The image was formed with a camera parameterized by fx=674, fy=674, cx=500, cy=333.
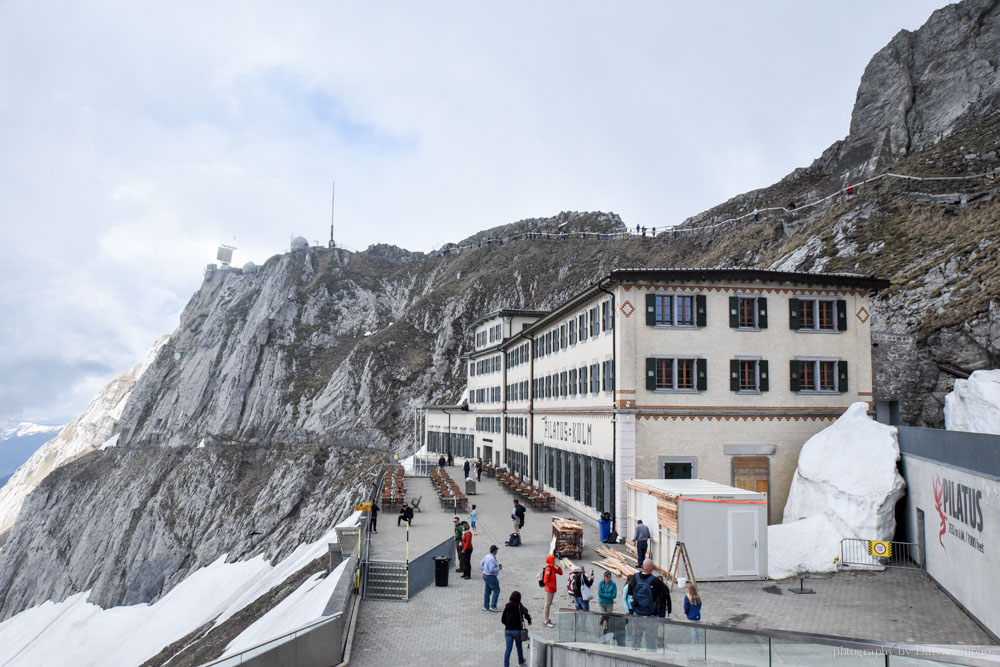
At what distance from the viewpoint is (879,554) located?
795 inches

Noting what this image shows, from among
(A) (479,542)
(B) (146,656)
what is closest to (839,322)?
(A) (479,542)

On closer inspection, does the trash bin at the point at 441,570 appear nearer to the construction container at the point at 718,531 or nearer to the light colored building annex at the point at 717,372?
the construction container at the point at 718,531

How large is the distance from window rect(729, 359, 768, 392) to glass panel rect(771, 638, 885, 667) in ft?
63.6

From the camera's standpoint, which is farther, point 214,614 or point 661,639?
point 214,614

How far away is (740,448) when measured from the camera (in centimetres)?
2647

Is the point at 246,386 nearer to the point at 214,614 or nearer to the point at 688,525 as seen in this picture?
the point at 214,614

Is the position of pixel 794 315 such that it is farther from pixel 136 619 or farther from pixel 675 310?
pixel 136 619

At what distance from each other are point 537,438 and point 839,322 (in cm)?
1865

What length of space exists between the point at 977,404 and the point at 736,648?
64.2 ft

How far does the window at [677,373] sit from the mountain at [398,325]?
1059 cm

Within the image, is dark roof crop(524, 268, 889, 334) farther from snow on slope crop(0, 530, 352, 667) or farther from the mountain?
snow on slope crop(0, 530, 352, 667)

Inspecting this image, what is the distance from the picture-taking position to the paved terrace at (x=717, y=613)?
47.5 feet

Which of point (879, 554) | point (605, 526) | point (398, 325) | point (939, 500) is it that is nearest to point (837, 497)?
point (879, 554)

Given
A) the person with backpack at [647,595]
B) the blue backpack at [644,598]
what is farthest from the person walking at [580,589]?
the blue backpack at [644,598]
